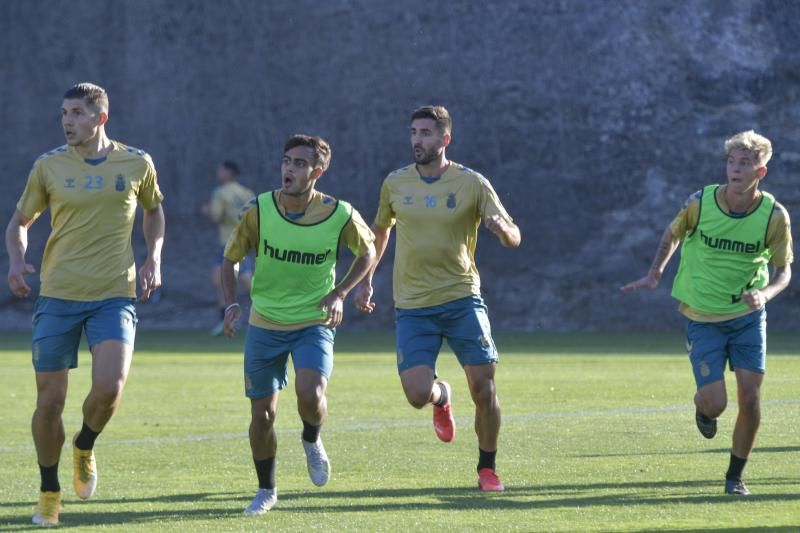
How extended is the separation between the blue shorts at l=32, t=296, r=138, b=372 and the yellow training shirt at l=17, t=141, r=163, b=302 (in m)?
0.05

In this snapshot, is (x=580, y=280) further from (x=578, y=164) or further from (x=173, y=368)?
(x=173, y=368)

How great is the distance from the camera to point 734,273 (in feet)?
29.8

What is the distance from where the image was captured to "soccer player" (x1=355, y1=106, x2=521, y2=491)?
923 centimetres

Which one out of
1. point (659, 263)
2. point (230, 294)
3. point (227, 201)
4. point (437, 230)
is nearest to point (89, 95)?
point (230, 294)

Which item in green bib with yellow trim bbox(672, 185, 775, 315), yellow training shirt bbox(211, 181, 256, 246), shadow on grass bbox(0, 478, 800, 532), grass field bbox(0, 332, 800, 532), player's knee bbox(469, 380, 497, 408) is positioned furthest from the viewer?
yellow training shirt bbox(211, 181, 256, 246)

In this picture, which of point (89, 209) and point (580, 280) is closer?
point (89, 209)

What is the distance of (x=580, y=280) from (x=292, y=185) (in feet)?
58.2

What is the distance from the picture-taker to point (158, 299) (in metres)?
27.7

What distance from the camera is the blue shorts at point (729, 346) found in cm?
895

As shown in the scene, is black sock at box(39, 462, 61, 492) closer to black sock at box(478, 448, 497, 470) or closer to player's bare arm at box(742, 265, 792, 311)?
black sock at box(478, 448, 497, 470)

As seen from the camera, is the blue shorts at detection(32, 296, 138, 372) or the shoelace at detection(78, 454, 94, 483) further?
the shoelace at detection(78, 454, 94, 483)

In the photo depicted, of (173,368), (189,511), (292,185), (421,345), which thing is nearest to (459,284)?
(421,345)

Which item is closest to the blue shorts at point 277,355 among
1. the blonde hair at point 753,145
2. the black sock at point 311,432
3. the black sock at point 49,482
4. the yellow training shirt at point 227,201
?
the black sock at point 311,432

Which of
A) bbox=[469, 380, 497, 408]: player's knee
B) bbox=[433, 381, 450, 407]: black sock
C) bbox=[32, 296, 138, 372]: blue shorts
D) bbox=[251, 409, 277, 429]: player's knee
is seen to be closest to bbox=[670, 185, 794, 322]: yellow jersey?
bbox=[469, 380, 497, 408]: player's knee
